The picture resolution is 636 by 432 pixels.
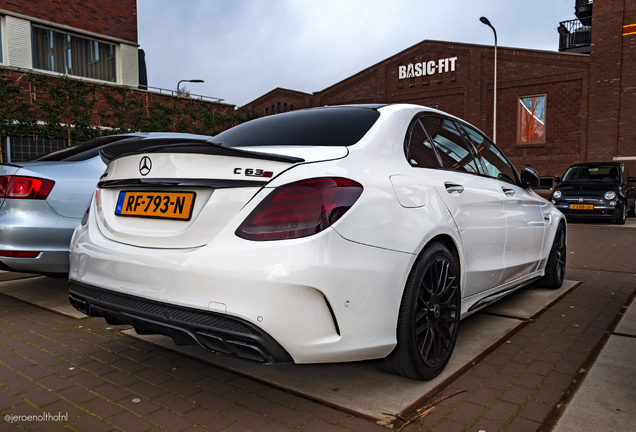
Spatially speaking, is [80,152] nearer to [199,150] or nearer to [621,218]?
[199,150]

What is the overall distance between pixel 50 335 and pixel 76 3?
18.7 metres

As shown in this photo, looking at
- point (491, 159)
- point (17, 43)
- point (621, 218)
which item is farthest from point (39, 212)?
point (17, 43)

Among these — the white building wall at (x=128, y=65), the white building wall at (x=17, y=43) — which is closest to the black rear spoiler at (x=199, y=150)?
the white building wall at (x=17, y=43)

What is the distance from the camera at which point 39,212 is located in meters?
3.96

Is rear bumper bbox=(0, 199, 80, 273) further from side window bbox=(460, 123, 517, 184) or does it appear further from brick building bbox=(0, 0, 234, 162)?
brick building bbox=(0, 0, 234, 162)

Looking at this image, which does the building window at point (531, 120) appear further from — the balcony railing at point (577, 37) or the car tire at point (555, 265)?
the car tire at point (555, 265)

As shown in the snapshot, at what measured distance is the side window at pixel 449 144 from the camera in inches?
124

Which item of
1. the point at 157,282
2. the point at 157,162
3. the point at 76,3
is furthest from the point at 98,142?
the point at 76,3

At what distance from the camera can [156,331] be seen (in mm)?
2262

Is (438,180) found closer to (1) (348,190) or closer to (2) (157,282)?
(1) (348,190)

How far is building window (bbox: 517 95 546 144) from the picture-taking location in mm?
27109

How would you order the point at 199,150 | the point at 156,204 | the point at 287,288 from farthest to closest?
the point at 156,204
the point at 199,150
the point at 287,288

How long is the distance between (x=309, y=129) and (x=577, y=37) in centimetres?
3406

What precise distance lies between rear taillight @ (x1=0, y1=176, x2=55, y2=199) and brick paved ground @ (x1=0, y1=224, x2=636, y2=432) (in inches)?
38.8
